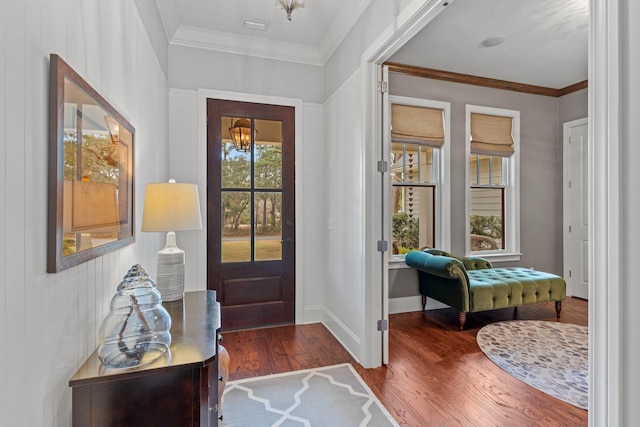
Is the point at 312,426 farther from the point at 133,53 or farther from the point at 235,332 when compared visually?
the point at 133,53

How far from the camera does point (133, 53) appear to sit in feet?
6.14

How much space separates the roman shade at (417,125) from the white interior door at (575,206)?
2.13m

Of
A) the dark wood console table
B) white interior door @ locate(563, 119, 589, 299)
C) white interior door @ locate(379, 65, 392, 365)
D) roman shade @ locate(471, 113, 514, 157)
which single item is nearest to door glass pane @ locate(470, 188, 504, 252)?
roman shade @ locate(471, 113, 514, 157)

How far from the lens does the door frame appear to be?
320 centimetres

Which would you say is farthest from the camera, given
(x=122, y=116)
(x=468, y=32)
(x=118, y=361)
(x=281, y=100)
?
(x=281, y=100)

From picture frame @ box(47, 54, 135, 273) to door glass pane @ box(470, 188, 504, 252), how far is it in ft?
13.8

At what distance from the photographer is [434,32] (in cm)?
311
